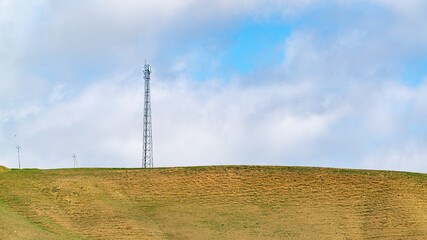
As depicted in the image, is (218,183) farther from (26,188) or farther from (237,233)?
(26,188)

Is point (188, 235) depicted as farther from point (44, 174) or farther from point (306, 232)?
point (44, 174)

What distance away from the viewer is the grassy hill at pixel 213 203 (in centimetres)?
4578

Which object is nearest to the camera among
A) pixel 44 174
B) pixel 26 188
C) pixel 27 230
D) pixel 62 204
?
pixel 27 230

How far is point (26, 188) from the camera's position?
54656mm

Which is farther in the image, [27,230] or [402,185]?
[402,185]

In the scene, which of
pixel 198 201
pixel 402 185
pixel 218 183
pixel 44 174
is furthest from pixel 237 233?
pixel 44 174

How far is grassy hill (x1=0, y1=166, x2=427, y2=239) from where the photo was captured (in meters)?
45.8

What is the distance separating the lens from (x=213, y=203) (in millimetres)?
52250

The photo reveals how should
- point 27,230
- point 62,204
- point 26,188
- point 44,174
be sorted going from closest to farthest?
1. point 27,230
2. point 62,204
3. point 26,188
4. point 44,174

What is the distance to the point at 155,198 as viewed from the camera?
5372 cm

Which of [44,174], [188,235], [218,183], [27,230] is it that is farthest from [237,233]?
[44,174]

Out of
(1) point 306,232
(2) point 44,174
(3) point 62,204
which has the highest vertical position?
(2) point 44,174

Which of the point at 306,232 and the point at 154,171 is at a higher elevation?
the point at 154,171

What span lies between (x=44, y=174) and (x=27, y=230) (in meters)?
16.9
